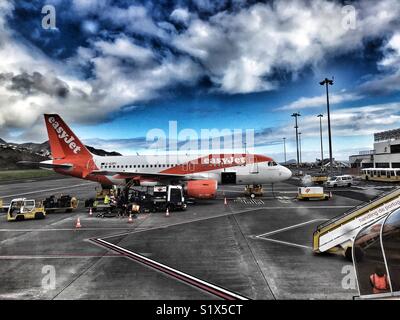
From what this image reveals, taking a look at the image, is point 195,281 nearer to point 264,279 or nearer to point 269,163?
point 264,279

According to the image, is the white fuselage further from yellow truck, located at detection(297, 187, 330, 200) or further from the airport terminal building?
the airport terminal building

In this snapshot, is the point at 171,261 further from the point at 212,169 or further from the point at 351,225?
the point at 212,169

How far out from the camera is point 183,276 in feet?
35.9

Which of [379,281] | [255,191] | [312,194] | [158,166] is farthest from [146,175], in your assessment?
[379,281]

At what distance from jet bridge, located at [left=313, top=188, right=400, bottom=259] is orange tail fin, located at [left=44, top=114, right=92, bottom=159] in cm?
3210

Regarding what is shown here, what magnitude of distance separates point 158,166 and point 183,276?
25.6 metres

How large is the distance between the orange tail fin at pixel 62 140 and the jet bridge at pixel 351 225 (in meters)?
32.1

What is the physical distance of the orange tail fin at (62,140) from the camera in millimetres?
36094

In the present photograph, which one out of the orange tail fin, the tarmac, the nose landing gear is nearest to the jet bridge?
the tarmac

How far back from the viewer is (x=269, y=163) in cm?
3566

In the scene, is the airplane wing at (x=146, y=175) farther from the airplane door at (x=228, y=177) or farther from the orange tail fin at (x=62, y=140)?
the orange tail fin at (x=62, y=140)

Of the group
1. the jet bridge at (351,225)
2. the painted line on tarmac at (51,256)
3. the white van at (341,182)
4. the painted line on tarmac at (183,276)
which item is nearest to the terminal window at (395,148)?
the white van at (341,182)

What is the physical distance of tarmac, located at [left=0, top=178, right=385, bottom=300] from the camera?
9.67 m

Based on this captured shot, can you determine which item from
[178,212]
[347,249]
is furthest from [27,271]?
[178,212]
